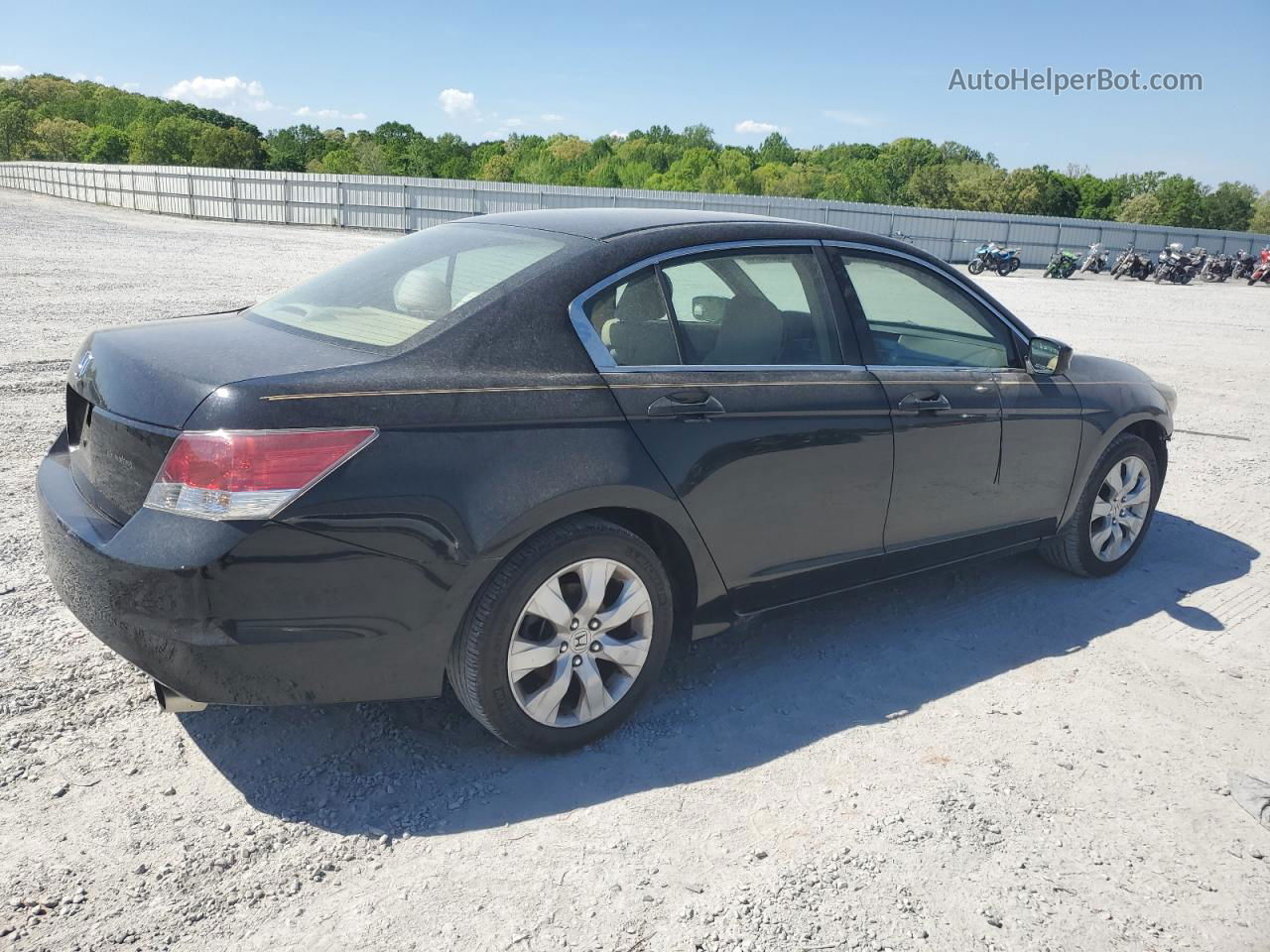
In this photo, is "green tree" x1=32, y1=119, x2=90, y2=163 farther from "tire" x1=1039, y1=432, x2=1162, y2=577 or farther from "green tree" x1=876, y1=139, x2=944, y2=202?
"tire" x1=1039, y1=432, x2=1162, y2=577

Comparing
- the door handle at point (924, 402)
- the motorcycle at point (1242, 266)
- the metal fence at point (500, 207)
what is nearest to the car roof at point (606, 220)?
the door handle at point (924, 402)

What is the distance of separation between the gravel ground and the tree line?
9061cm

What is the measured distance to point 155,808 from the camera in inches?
111

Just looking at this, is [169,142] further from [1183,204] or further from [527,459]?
[527,459]

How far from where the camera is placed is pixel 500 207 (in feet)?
120

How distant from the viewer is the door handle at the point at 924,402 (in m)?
3.92

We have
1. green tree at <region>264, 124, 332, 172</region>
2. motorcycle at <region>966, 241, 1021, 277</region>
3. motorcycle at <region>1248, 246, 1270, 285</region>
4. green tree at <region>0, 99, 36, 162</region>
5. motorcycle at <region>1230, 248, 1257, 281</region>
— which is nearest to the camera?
motorcycle at <region>966, 241, 1021, 277</region>

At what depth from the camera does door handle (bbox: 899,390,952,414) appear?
154 inches

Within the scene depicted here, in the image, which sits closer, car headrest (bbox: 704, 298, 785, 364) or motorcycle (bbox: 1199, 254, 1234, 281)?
car headrest (bbox: 704, 298, 785, 364)

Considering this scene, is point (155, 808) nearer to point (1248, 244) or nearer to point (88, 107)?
point (1248, 244)

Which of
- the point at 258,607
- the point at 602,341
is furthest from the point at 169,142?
the point at 258,607

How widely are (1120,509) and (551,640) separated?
3410mm

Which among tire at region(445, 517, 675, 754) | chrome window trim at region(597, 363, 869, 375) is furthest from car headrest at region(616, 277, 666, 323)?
tire at region(445, 517, 675, 754)

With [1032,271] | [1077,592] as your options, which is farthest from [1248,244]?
[1077,592]
